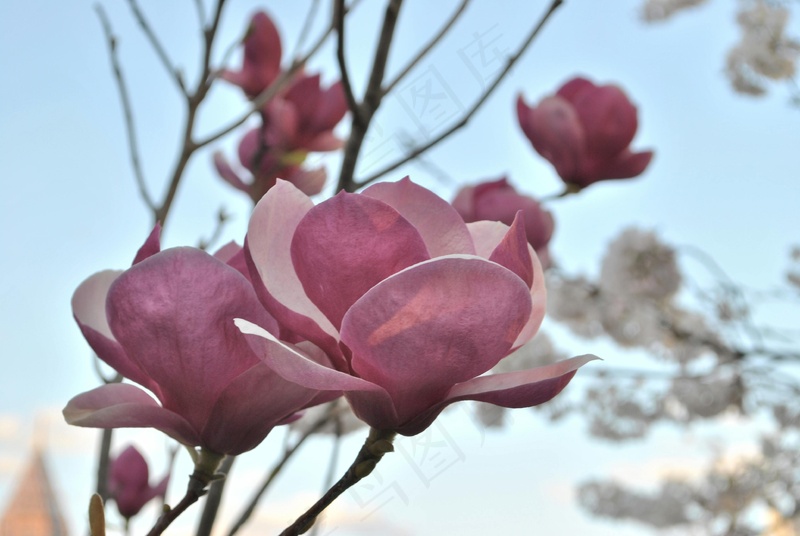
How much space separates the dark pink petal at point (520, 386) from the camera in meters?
0.21

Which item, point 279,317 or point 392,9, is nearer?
point 279,317

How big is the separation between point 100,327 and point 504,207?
0.28 metres

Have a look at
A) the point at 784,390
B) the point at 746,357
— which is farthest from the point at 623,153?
the point at 784,390

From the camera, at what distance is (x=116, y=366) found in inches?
9.8

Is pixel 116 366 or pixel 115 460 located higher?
pixel 116 366

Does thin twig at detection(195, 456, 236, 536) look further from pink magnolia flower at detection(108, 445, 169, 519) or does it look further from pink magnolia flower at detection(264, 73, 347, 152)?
pink magnolia flower at detection(264, 73, 347, 152)

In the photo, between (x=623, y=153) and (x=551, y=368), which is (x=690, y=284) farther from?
(x=551, y=368)

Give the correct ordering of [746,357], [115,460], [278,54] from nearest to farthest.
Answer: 1. [115,460]
2. [278,54]
3. [746,357]

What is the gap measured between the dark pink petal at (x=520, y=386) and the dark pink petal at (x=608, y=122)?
16.1 inches

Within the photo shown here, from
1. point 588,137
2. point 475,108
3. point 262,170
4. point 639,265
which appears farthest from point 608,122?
point 639,265

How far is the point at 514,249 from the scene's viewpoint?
0.75 ft

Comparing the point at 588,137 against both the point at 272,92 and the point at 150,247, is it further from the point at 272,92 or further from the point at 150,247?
the point at 150,247

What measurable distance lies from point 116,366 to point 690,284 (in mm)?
1982

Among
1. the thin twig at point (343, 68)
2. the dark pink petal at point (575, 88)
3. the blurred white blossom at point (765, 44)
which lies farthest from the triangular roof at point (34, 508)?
the blurred white blossom at point (765, 44)
